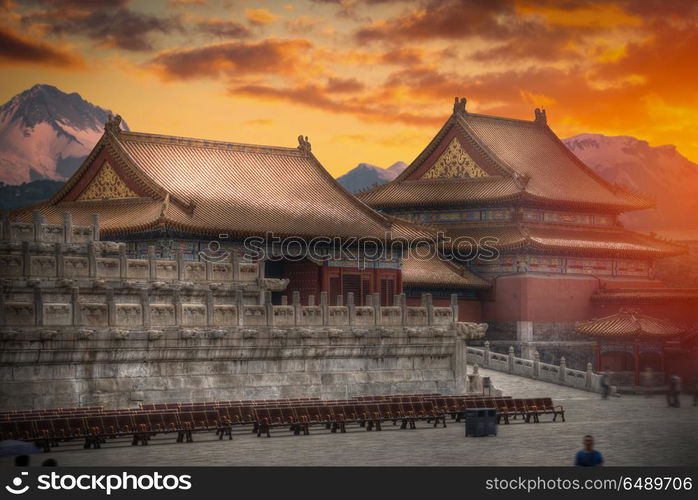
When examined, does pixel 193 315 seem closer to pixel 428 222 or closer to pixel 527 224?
pixel 527 224

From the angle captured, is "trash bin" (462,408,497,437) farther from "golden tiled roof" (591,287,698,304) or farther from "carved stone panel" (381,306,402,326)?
"golden tiled roof" (591,287,698,304)

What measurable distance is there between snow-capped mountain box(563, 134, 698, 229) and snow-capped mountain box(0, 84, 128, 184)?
41868mm

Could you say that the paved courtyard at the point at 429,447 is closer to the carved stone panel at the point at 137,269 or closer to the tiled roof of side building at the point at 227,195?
the carved stone panel at the point at 137,269

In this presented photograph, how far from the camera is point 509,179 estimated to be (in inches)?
2699

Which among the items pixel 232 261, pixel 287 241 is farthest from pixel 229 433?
pixel 287 241

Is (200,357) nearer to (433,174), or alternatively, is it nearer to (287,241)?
(287,241)

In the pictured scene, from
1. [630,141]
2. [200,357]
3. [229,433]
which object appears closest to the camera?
[229,433]

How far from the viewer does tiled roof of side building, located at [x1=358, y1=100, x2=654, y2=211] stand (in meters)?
68.6

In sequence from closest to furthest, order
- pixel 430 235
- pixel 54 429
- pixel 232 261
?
1. pixel 54 429
2. pixel 232 261
3. pixel 430 235

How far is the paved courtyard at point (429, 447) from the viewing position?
27.9 meters

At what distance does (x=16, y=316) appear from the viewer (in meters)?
35.0

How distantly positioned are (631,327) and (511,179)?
39.5ft

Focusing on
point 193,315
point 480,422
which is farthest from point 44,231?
point 480,422

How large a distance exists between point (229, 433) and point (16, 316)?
6.46 metres
